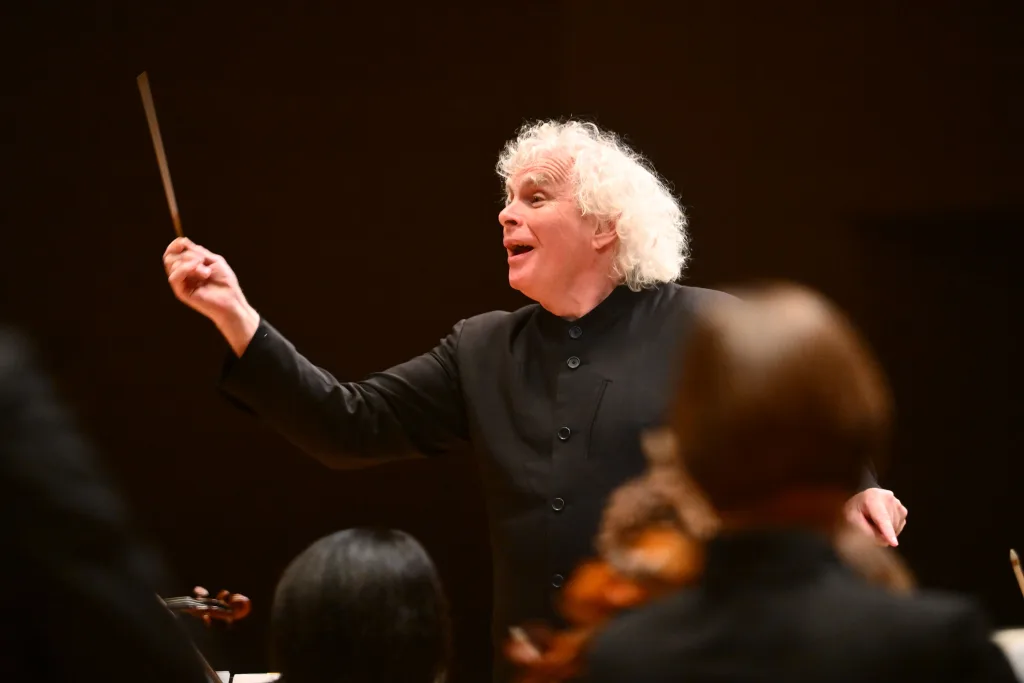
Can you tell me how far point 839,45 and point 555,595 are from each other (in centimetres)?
194

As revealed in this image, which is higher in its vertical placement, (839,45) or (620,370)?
(839,45)

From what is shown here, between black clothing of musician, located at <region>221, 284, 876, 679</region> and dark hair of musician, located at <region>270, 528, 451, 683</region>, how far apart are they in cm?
85

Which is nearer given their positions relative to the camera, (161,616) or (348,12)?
(161,616)

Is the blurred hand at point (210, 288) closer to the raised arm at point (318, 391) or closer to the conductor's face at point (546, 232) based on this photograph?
the raised arm at point (318, 391)

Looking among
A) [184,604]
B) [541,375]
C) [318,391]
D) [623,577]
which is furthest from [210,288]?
[623,577]

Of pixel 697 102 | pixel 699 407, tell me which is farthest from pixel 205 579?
pixel 699 407

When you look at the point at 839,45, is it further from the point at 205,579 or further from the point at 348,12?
the point at 205,579

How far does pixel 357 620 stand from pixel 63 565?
333 millimetres

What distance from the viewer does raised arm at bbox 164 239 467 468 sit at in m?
2.06

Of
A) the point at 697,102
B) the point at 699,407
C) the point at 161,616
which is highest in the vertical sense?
the point at 697,102

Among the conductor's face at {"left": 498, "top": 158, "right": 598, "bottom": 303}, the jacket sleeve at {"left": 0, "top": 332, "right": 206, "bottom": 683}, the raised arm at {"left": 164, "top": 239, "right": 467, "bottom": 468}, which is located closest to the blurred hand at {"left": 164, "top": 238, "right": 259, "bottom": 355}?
the raised arm at {"left": 164, "top": 239, "right": 467, "bottom": 468}

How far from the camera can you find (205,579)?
10.9 ft

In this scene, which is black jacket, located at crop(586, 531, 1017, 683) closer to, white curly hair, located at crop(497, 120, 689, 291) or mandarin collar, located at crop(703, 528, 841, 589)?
mandarin collar, located at crop(703, 528, 841, 589)

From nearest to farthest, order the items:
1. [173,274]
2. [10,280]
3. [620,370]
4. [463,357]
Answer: [173,274] → [620,370] → [463,357] → [10,280]
